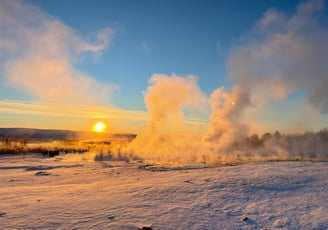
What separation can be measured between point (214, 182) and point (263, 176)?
3114mm

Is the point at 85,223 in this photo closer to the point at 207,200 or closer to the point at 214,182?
the point at 207,200

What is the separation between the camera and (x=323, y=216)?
8227 millimetres

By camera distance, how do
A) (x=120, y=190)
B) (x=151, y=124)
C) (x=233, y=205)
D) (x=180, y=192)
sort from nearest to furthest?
(x=233, y=205) < (x=180, y=192) < (x=120, y=190) < (x=151, y=124)

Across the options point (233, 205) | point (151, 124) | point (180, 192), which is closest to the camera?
point (233, 205)

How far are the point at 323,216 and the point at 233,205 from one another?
9.22ft

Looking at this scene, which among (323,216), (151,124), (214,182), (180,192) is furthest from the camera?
(151,124)

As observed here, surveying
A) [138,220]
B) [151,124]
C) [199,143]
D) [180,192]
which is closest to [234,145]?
[199,143]

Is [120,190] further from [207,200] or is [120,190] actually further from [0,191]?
[0,191]

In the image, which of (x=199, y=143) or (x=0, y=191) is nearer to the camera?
(x=0, y=191)

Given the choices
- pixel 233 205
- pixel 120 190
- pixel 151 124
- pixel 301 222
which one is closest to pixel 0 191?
pixel 120 190

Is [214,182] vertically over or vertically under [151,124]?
under

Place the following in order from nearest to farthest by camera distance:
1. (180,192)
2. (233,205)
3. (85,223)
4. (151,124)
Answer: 1. (85,223)
2. (233,205)
3. (180,192)
4. (151,124)

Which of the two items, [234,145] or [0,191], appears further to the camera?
[234,145]

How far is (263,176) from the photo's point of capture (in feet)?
44.1
